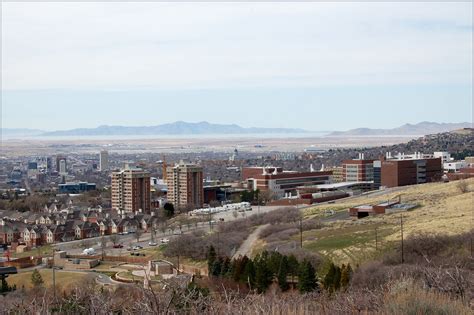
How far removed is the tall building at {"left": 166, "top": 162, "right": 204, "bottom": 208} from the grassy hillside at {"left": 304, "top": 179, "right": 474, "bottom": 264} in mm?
Answer: 23620

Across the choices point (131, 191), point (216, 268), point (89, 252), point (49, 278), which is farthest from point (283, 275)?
point (131, 191)

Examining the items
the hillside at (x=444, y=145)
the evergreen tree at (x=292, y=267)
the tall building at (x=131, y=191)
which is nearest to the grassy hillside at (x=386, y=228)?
the evergreen tree at (x=292, y=267)

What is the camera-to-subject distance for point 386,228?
34.4 m

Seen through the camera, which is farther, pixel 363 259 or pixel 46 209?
pixel 46 209

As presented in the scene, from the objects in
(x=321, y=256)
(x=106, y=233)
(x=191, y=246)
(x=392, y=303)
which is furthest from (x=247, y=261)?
(x=106, y=233)

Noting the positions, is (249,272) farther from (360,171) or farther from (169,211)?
(360,171)

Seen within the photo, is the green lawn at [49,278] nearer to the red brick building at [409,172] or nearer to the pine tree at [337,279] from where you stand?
the pine tree at [337,279]

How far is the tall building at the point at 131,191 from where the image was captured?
65.6m

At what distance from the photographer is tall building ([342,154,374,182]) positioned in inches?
3142

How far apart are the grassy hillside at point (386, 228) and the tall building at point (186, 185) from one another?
2362cm

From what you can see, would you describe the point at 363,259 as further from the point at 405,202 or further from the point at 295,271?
the point at 405,202

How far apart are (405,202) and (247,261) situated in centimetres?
2344

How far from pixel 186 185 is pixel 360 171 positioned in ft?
66.7

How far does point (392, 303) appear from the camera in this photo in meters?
9.41
